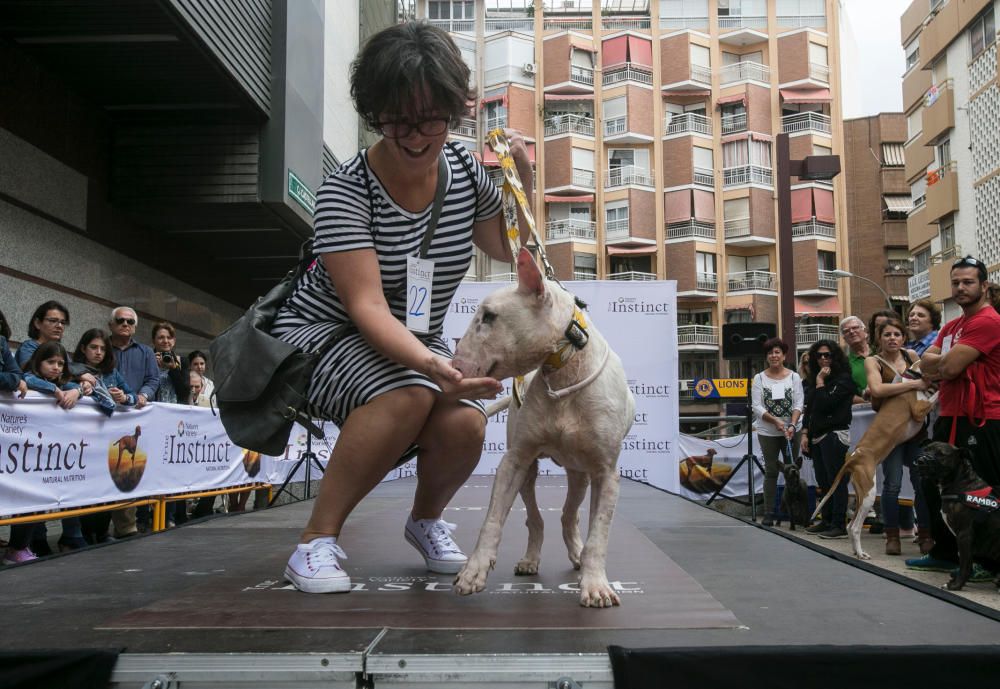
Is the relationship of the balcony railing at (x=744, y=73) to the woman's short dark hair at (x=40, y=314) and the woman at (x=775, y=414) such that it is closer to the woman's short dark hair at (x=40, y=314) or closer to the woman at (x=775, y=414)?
the woman at (x=775, y=414)

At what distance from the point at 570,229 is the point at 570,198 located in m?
1.46

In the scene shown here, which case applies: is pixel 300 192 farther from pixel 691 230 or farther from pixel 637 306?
pixel 691 230

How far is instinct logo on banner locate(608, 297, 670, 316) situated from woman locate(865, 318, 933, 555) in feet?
11.6

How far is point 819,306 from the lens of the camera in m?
37.7

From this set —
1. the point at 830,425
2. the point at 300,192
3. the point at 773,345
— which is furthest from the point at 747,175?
the point at 830,425

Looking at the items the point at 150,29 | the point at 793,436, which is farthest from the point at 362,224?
the point at 793,436

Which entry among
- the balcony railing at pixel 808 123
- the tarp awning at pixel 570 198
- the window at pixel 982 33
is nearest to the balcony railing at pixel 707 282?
the tarp awning at pixel 570 198

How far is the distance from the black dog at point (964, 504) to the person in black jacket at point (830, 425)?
2539 mm

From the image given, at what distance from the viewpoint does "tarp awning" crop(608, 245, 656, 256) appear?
3756 centimetres

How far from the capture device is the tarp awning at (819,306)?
37.5 meters

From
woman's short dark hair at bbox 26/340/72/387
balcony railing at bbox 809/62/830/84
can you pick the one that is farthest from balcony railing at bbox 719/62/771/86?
woman's short dark hair at bbox 26/340/72/387

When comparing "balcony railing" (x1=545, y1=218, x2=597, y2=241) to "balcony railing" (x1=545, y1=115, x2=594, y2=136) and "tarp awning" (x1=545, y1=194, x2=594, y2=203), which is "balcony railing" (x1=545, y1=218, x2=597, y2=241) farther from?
"balcony railing" (x1=545, y1=115, x2=594, y2=136)

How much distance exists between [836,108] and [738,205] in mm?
6686

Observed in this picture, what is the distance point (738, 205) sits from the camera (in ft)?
124
